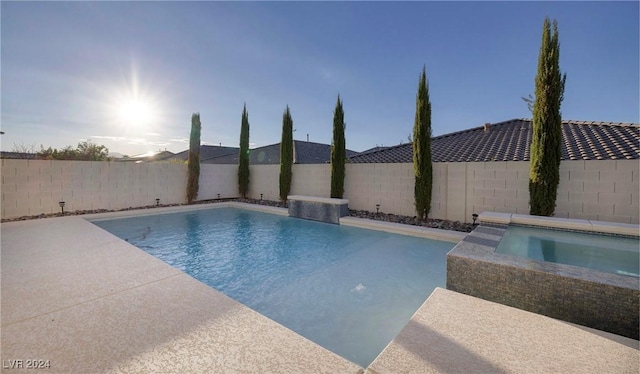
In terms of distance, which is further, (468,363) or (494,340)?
(494,340)

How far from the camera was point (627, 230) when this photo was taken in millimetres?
5031

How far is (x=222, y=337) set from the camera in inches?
92.4

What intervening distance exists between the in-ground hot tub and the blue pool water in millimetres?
941

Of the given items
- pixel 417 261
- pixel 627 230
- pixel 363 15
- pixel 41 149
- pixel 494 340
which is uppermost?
pixel 363 15

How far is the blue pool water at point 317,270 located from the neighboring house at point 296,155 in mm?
12524

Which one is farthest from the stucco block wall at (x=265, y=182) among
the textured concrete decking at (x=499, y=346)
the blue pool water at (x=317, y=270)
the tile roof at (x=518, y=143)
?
the textured concrete decking at (x=499, y=346)

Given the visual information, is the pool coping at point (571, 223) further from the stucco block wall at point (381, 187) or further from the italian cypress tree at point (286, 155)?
the italian cypress tree at point (286, 155)

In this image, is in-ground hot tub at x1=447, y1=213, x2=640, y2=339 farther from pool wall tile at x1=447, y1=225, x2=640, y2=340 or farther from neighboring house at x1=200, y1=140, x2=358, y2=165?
neighboring house at x1=200, y1=140, x2=358, y2=165

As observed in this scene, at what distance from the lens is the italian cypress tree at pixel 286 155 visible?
42.7 ft

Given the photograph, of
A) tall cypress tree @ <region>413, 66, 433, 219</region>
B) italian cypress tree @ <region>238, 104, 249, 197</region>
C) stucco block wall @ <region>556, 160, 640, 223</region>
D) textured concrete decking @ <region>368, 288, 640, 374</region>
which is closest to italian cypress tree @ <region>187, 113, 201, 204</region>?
italian cypress tree @ <region>238, 104, 249, 197</region>

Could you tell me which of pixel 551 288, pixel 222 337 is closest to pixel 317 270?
pixel 222 337

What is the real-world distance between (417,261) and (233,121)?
13577mm

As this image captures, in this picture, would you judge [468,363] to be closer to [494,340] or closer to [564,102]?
[494,340]

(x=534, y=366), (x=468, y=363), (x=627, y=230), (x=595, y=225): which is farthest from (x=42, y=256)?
(x=627, y=230)
